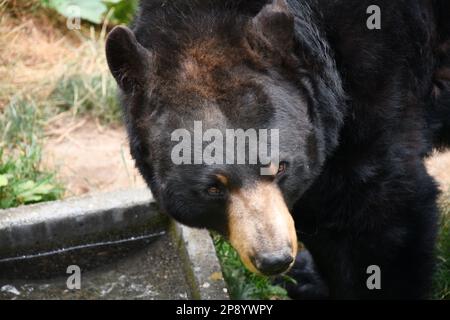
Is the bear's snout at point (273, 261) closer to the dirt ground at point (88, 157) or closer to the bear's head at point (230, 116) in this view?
the bear's head at point (230, 116)

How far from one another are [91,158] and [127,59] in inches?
140

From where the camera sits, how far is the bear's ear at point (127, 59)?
4145mm

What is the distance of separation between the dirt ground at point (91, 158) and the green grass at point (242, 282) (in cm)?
128

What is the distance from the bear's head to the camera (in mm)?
4129

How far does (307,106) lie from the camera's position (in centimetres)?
446

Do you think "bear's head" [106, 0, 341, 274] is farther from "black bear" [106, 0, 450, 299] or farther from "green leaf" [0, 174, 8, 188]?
"green leaf" [0, 174, 8, 188]

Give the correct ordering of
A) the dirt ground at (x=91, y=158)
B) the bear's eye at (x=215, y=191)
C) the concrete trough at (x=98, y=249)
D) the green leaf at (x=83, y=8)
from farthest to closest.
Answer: the green leaf at (x=83, y=8)
the dirt ground at (x=91, y=158)
the concrete trough at (x=98, y=249)
the bear's eye at (x=215, y=191)

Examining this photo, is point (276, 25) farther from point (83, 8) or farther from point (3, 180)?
point (83, 8)

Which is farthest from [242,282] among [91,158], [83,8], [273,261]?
Result: [83,8]

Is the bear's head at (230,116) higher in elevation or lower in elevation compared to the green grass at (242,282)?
higher

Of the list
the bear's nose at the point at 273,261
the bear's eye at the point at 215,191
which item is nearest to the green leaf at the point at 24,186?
the bear's eye at the point at 215,191

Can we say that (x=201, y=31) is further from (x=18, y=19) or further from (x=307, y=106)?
(x=18, y=19)

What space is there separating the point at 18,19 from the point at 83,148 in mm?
2587
